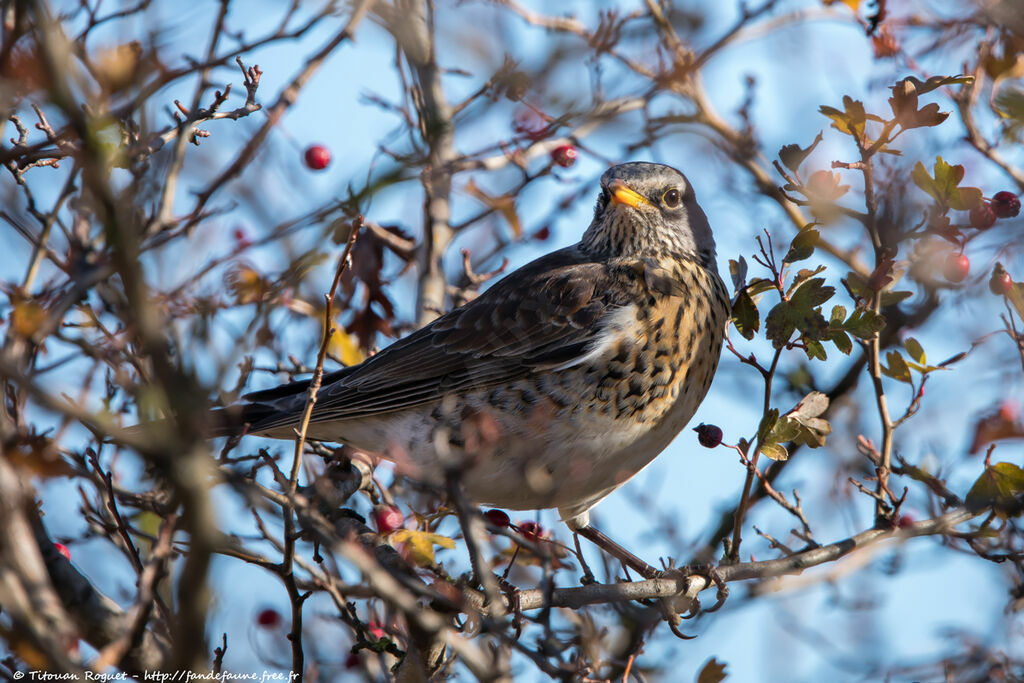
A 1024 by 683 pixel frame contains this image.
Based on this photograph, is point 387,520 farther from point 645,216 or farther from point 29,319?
point 645,216

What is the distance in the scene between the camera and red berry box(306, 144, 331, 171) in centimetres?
493

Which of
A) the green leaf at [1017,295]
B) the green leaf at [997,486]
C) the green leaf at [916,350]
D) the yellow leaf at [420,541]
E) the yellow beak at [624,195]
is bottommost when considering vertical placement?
the yellow leaf at [420,541]

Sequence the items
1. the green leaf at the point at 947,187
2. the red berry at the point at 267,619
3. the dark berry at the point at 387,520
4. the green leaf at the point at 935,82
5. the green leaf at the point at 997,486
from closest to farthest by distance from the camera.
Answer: the green leaf at the point at 935,82 → the green leaf at the point at 947,187 → the green leaf at the point at 997,486 → the dark berry at the point at 387,520 → the red berry at the point at 267,619

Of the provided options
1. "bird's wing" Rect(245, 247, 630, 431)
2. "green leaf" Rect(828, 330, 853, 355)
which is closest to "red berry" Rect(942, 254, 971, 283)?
"green leaf" Rect(828, 330, 853, 355)

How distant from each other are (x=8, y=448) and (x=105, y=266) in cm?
57

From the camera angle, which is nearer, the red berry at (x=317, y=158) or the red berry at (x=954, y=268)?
the red berry at (x=954, y=268)

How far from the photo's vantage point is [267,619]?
4.48 metres

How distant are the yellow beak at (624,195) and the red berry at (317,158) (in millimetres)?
1417

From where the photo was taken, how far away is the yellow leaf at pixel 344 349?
4.73 m

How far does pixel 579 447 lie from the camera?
4.24 metres

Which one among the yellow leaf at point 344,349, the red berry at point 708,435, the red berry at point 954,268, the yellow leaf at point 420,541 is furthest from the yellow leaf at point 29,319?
the red berry at point 954,268

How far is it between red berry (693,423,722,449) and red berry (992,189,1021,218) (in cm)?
119

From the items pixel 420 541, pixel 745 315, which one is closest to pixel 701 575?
pixel 745 315

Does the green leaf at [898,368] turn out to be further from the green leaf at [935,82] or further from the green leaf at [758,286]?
the green leaf at [935,82]
